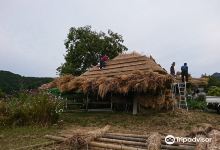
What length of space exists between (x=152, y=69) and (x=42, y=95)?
20.4ft

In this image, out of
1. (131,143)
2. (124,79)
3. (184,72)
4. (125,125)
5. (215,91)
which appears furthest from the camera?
(215,91)

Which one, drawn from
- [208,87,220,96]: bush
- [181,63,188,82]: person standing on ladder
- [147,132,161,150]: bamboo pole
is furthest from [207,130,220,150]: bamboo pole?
[208,87,220,96]: bush

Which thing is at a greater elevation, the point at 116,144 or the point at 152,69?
the point at 152,69

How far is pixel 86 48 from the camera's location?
31.0m

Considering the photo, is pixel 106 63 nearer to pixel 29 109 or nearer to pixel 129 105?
pixel 129 105

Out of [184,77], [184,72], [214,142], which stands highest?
[184,72]

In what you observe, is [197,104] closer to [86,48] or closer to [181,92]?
[181,92]

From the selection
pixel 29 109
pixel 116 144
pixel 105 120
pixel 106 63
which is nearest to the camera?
pixel 116 144

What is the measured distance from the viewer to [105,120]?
15.8m

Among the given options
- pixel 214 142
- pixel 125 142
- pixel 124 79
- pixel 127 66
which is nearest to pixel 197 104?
pixel 127 66

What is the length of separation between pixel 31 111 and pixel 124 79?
16.6 feet

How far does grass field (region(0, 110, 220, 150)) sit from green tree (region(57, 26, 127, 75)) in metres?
14.0

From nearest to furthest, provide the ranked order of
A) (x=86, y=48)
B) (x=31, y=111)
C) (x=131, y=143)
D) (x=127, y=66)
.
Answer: (x=131, y=143), (x=31, y=111), (x=127, y=66), (x=86, y=48)

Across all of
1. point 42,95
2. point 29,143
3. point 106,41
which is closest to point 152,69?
point 42,95
